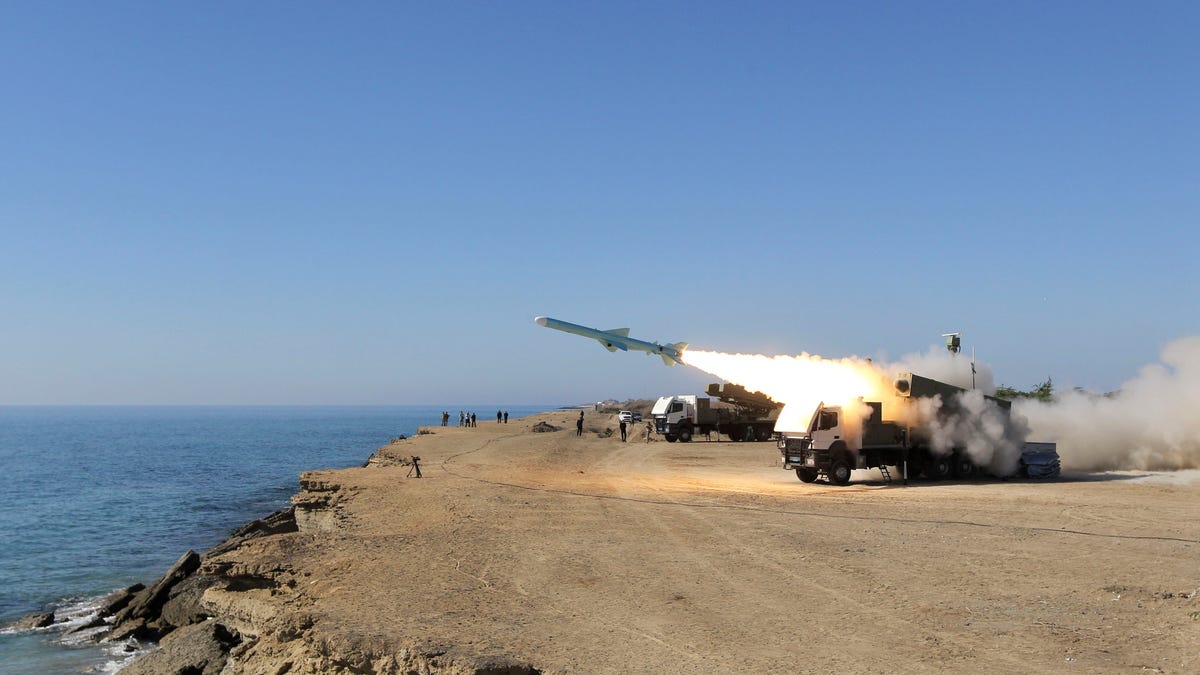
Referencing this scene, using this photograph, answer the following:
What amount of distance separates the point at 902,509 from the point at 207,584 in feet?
61.4

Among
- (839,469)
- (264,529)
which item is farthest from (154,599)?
(839,469)

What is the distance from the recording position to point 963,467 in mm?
32531

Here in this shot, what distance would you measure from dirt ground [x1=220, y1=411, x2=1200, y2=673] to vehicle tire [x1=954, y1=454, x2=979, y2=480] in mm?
4017

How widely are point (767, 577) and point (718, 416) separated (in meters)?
44.3

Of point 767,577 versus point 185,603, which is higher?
point 767,577

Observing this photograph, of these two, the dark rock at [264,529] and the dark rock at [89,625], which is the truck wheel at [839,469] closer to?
the dark rock at [264,529]

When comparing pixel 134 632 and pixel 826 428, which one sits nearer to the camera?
pixel 134 632

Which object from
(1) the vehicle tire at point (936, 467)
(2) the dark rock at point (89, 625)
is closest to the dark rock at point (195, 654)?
(2) the dark rock at point (89, 625)

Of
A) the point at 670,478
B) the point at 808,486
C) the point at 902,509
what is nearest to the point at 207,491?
the point at 670,478

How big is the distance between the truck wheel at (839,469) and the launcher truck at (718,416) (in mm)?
27089

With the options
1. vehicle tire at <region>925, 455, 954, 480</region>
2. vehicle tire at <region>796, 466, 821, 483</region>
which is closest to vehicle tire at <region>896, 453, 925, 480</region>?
vehicle tire at <region>925, 455, 954, 480</region>

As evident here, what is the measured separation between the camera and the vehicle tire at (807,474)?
1223 inches

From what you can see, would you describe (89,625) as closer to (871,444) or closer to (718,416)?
(871,444)

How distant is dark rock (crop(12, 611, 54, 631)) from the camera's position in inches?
935
